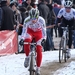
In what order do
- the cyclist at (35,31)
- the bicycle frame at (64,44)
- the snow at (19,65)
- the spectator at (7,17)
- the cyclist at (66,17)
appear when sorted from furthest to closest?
the spectator at (7,17), the cyclist at (66,17), the bicycle frame at (64,44), the snow at (19,65), the cyclist at (35,31)

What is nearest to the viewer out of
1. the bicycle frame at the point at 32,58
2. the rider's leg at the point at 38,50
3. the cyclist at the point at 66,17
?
the bicycle frame at the point at 32,58

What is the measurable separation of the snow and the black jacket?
1.03 m

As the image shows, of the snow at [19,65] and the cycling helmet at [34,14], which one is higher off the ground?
the cycling helmet at [34,14]

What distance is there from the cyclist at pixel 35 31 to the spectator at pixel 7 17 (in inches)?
133

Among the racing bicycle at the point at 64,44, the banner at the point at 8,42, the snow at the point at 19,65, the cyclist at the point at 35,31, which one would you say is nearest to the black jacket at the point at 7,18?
the banner at the point at 8,42

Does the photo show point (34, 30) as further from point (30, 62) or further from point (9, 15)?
point (9, 15)

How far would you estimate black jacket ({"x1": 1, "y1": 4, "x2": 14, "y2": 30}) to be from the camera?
12.7 meters

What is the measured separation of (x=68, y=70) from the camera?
10.2 m

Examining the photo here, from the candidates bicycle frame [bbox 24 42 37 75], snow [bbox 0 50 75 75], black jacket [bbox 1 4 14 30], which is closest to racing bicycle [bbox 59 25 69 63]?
snow [bbox 0 50 75 75]

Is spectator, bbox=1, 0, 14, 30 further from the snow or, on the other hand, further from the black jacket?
the snow

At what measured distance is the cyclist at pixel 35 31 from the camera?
29.6 feet

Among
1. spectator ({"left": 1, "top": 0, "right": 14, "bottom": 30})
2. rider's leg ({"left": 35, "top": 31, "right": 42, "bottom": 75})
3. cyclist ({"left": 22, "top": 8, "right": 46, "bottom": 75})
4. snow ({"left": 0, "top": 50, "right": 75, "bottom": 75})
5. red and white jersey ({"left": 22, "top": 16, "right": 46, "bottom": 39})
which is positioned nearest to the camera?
rider's leg ({"left": 35, "top": 31, "right": 42, "bottom": 75})

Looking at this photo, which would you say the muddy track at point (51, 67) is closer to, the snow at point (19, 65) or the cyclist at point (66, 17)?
the snow at point (19, 65)

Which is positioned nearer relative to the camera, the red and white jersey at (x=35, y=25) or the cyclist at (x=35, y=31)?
the cyclist at (x=35, y=31)
